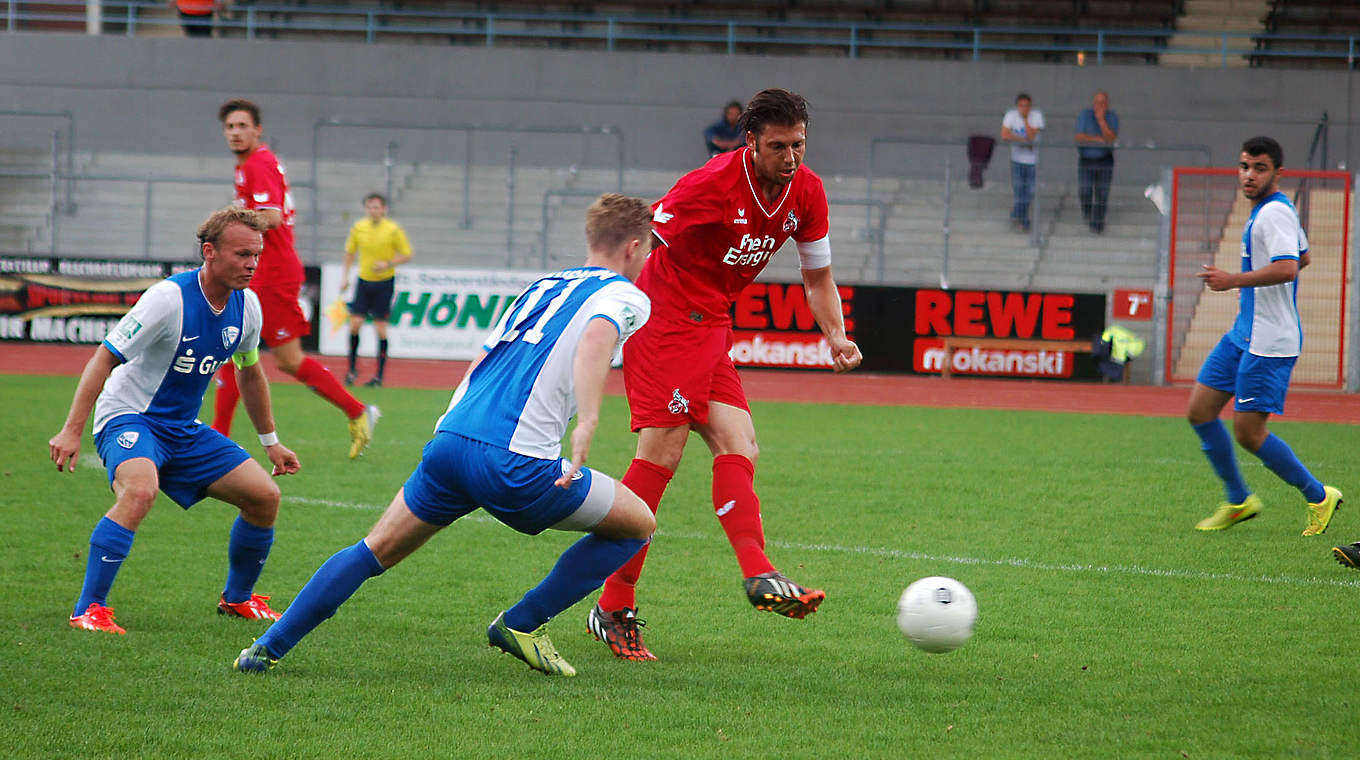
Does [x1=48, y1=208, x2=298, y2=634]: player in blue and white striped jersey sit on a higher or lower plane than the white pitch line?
higher

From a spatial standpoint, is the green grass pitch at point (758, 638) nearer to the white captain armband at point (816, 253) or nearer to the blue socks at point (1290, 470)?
the blue socks at point (1290, 470)

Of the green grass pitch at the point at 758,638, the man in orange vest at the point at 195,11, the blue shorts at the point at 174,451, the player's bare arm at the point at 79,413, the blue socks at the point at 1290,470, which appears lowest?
the green grass pitch at the point at 758,638

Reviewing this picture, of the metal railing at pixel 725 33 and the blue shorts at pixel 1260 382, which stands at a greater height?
the metal railing at pixel 725 33

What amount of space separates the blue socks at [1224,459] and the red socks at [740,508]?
3.73 meters

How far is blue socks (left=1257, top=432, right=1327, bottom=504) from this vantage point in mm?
7465

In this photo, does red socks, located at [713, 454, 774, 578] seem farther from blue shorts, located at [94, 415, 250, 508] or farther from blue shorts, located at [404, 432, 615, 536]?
blue shorts, located at [94, 415, 250, 508]

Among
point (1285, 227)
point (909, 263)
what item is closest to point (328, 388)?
point (1285, 227)

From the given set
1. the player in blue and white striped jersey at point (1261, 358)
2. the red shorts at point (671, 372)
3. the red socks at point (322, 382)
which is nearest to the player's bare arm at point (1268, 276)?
the player in blue and white striped jersey at point (1261, 358)

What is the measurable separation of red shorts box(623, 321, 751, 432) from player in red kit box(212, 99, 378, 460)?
4.18 m

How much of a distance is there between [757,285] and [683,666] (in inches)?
539

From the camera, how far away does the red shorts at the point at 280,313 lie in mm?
9195

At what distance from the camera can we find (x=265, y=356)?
17.8 m

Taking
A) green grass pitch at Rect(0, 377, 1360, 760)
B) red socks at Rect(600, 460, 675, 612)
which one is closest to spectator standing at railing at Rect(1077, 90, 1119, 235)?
green grass pitch at Rect(0, 377, 1360, 760)

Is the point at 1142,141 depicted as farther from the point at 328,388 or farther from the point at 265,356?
the point at 328,388
